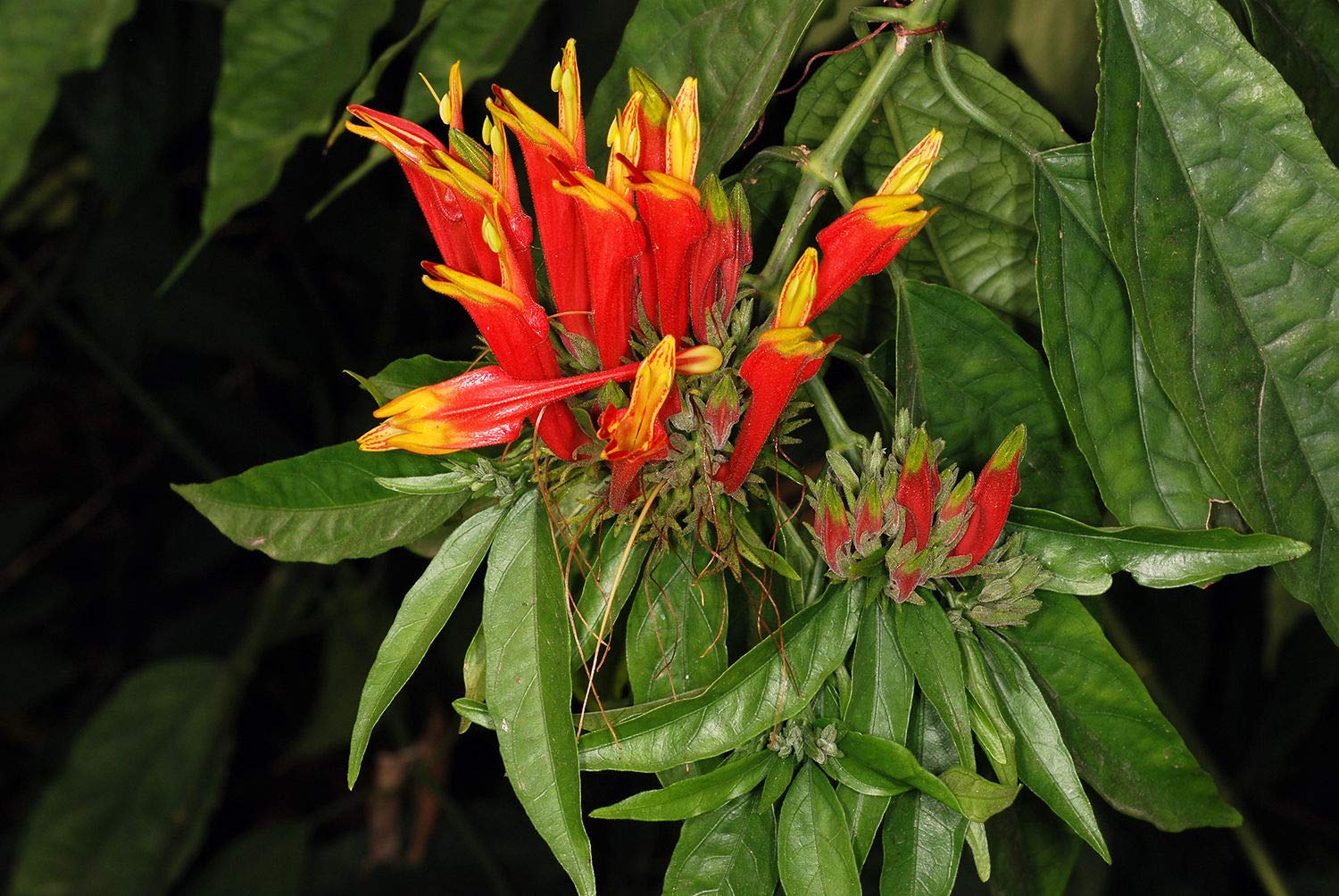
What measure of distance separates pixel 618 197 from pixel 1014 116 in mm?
240

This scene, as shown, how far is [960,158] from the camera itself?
589 mm

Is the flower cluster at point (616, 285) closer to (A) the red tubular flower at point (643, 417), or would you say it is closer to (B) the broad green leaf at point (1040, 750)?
(A) the red tubular flower at point (643, 417)

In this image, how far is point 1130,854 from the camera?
4.41 ft

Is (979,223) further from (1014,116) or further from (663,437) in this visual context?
(663,437)

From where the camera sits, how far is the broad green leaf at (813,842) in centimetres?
42

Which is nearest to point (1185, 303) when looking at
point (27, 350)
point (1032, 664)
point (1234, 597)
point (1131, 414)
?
point (1131, 414)

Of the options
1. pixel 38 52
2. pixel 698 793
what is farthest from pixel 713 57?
pixel 38 52

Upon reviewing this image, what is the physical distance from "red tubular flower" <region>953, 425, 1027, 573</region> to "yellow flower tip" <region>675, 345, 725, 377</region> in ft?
0.36

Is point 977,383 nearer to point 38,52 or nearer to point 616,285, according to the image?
point 616,285

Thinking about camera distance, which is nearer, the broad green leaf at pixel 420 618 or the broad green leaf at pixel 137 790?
the broad green leaf at pixel 420 618

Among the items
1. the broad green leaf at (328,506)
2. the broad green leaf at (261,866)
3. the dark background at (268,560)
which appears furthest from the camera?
the broad green leaf at (261,866)

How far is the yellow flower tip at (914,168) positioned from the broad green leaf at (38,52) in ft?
2.02

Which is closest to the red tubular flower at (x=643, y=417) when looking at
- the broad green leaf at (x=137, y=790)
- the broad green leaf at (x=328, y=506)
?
the broad green leaf at (x=328, y=506)

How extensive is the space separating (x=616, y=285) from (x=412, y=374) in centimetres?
11
